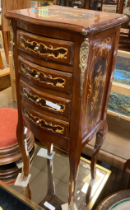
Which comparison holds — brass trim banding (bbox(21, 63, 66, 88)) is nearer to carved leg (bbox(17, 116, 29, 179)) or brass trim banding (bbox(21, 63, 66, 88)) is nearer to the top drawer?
the top drawer

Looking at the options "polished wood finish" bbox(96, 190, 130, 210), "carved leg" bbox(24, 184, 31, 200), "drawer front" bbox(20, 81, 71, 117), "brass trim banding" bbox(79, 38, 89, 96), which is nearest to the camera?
"brass trim banding" bbox(79, 38, 89, 96)

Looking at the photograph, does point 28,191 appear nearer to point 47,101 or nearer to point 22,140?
point 22,140

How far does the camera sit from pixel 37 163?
4.26ft

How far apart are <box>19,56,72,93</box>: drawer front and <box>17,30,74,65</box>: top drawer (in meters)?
0.04

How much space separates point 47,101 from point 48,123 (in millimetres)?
97

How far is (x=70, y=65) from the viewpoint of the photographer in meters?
0.62

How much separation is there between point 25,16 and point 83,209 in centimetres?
96

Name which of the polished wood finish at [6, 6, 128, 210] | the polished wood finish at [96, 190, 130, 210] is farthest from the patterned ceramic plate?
the polished wood finish at [6, 6, 128, 210]

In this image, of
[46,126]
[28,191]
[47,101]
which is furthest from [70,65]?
[28,191]

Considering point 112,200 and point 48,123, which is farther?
point 112,200

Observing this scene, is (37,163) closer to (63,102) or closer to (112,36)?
(63,102)

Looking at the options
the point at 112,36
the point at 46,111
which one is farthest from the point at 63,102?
the point at 112,36

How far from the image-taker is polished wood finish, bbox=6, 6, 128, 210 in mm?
586

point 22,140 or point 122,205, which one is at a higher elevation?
point 22,140
